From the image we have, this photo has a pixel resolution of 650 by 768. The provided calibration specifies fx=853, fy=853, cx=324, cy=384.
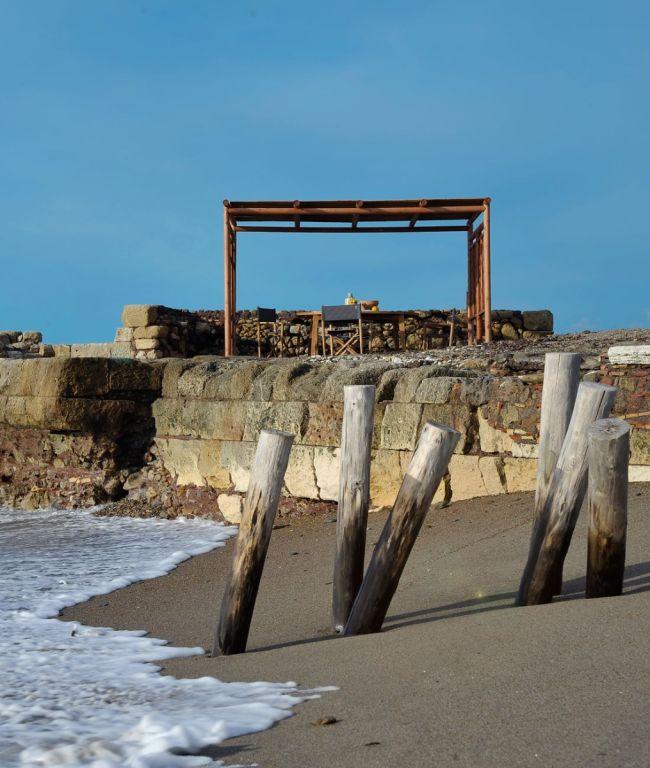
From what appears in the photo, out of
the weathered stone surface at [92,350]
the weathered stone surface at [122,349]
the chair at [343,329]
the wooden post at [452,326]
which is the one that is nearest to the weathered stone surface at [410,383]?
the chair at [343,329]

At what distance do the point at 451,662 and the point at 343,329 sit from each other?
556 inches

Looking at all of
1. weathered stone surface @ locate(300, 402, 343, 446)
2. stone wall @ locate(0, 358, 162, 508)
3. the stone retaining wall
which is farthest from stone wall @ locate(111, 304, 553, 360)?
weathered stone surface @ locate(300, 402, 343, 446)

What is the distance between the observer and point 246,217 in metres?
15.8

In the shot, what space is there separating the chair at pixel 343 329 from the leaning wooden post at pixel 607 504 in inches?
414

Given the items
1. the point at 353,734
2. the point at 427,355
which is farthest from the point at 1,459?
the point at 353,734

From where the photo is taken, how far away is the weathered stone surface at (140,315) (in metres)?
16.8

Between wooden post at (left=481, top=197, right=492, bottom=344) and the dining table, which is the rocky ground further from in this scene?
the dining table

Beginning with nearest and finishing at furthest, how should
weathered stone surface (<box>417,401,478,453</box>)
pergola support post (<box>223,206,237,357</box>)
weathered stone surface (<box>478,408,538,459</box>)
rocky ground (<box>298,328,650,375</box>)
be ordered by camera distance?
weathered stone surface (<box>478,408,538,459</box>) → weathered stone surface (<box>417,401,478,453</box>) → rocky ground (<box>298,328,650,375</box>) → pergola support post (<box>223,206,237,357</box>)

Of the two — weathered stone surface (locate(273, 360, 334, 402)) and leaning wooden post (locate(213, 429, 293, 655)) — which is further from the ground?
weathered stone surface (locate(273, 360, 334, 402))

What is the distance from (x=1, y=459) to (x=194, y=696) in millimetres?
8246

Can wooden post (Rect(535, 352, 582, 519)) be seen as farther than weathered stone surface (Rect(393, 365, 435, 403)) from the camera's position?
No

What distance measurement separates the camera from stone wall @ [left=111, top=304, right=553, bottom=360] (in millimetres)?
16859

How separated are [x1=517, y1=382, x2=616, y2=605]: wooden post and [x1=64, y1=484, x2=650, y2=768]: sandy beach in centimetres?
21

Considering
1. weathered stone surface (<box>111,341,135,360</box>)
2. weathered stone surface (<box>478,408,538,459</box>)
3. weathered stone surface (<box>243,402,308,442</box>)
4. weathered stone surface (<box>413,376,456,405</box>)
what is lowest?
weathered stone surface (<box>478,408,538,459</box>)
